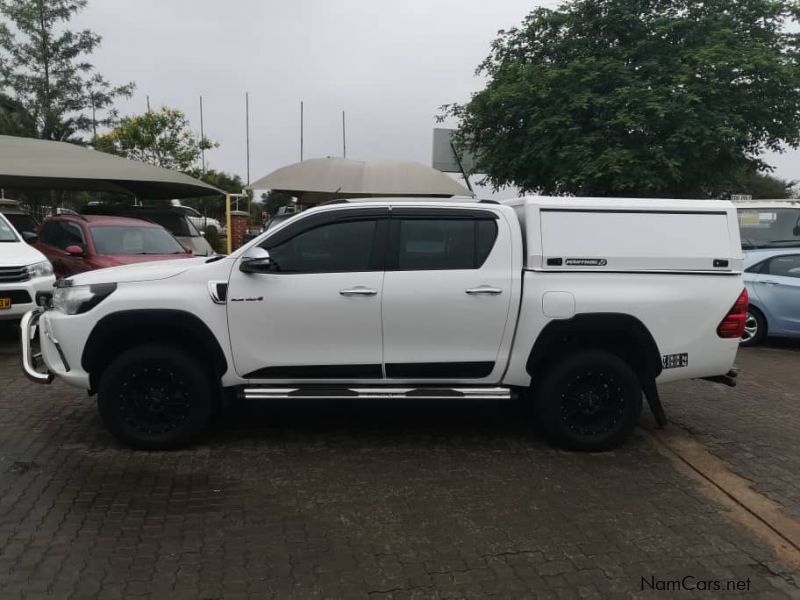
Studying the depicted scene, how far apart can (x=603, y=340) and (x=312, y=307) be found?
211 centimetres

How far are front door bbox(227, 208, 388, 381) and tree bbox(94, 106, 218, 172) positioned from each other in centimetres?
2147

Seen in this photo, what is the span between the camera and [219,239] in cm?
2819

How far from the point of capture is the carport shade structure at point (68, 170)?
14039mm

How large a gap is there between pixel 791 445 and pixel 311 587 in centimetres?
394

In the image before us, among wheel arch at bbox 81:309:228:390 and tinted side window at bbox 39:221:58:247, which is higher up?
tinted side window at bbox 39:221:58:247

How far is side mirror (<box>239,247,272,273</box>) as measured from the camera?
4.09 meters

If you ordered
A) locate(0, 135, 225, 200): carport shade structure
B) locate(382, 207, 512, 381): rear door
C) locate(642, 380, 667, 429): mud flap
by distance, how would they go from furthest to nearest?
locate(0, 135, 225, 200): carport shade structure, locate(642, 380, 667, 429): mud flap, locate(382, 207, 512, 381): rear door

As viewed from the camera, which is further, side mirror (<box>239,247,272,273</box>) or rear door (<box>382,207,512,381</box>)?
rear door (<box>382,207,512,381</box>)

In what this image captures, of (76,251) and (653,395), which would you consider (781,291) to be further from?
(76,251)

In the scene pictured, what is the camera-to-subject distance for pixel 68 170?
1429cm

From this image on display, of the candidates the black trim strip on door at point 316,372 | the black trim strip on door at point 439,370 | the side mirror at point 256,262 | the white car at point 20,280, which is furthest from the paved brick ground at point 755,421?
the white car at point 20,280

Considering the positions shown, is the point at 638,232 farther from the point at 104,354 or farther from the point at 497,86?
the point at 497,86

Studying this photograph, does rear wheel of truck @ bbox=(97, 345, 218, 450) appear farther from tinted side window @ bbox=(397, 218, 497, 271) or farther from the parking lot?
tinted side window @ bbox=(397, 218, 497, 271)

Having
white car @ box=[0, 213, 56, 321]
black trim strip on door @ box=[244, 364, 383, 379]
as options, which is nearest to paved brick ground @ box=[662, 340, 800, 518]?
black trim strip on door @ box=[244, 364, 383, 379]
